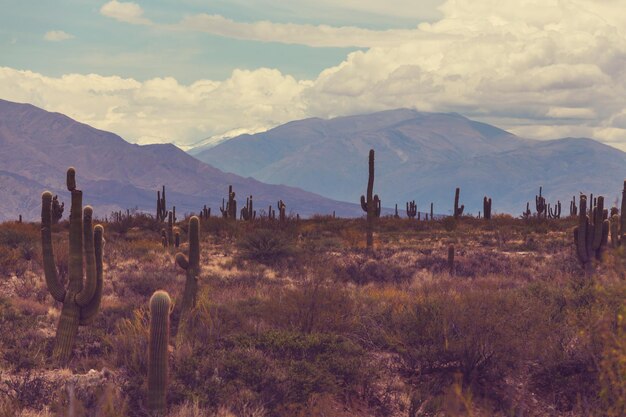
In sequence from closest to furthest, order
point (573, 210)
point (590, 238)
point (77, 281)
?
point (77, 281) < point (590, 238) < point (573, 210)

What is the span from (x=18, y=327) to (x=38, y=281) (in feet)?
19.4

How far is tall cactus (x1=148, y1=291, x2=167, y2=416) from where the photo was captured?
8992mm

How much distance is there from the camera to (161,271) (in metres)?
20.5

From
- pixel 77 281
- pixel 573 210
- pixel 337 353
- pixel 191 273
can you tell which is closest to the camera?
pixel 337 353

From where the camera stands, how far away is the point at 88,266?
40.3 feet

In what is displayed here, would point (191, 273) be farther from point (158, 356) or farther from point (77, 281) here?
point (158, 356)

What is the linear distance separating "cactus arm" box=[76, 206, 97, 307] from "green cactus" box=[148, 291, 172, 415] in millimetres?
3079

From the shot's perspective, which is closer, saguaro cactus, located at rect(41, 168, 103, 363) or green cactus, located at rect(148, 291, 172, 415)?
green cactus, located at rect(148, 291, 172, 415)

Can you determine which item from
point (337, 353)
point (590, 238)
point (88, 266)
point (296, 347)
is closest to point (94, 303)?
point (88, 266)

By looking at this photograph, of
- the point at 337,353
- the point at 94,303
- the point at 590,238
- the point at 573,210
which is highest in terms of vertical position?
the point at 573,210

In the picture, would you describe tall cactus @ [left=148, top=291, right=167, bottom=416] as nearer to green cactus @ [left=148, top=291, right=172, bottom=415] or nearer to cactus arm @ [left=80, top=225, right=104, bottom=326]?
green cactus @ [left=148, top=291, right=172, bottom=415]

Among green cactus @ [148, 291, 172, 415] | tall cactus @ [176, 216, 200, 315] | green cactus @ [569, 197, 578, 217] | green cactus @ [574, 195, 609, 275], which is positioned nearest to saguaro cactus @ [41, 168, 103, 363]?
tall cactus @ [176, 216, 200, 315]

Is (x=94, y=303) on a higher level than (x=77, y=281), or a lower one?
lower

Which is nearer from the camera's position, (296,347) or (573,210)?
(296,347)
